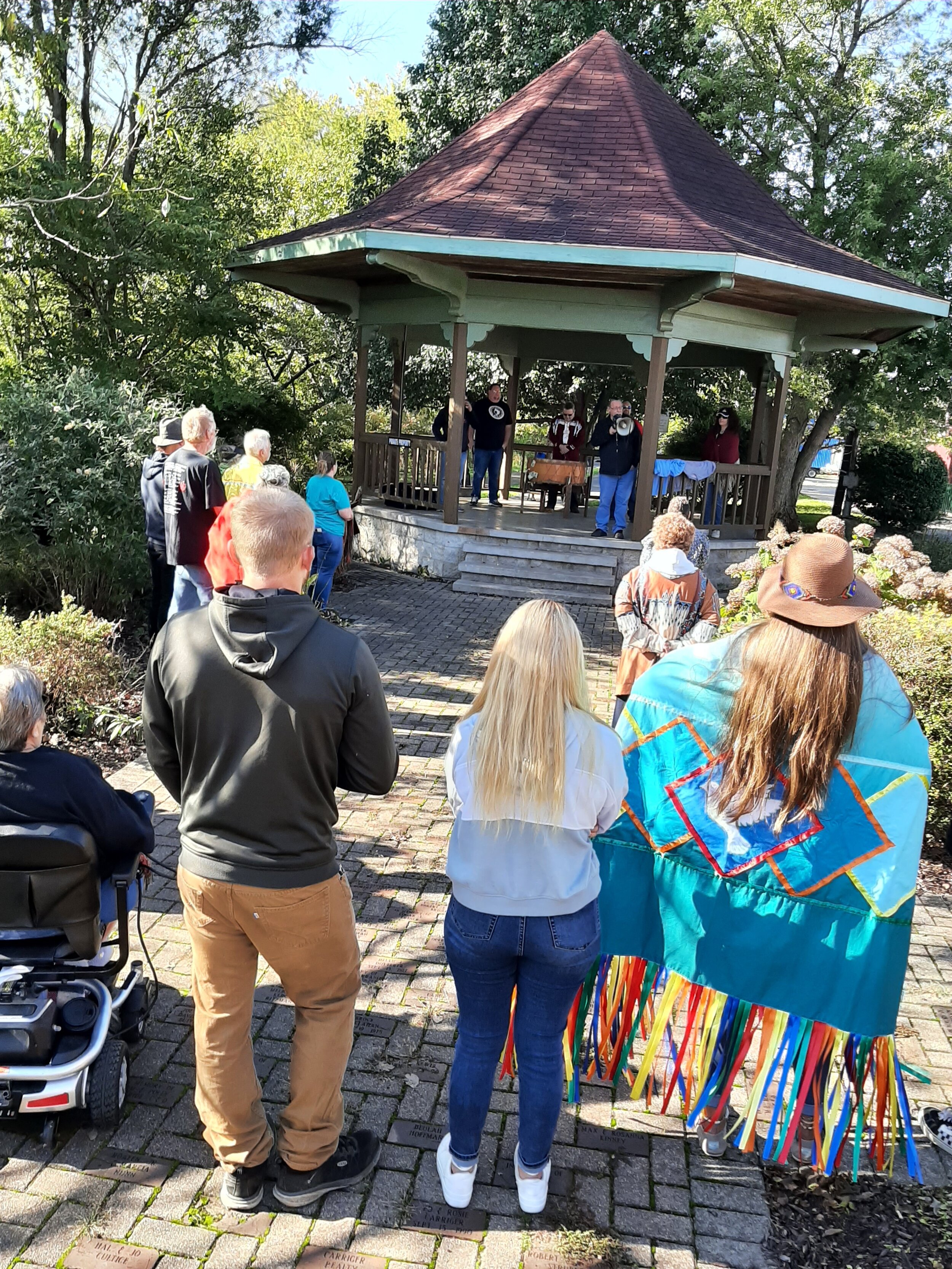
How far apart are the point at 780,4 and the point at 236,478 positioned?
16142 mm

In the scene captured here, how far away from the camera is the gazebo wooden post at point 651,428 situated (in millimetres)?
12062

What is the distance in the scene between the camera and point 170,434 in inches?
257

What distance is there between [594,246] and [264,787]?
9272mm

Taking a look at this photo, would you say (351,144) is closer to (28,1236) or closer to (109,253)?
(109,253)

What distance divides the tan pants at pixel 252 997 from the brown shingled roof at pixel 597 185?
30.8 ft

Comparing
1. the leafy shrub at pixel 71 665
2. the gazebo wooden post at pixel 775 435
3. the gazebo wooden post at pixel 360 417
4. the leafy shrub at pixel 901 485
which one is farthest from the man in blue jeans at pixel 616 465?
the leafy shrub at pixel 901 485

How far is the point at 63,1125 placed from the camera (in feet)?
9.59

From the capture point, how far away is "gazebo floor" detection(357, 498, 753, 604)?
1155cm

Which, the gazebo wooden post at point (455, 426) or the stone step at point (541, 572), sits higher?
the gazebo wooden post at point (455, 426)

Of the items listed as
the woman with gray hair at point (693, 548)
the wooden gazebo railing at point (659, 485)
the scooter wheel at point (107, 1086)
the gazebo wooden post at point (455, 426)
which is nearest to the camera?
the scooter wheel at point (107, 1086)

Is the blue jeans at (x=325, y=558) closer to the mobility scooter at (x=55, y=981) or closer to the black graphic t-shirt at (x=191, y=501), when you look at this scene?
the black graphic t-shirt at (x=191, y=501)

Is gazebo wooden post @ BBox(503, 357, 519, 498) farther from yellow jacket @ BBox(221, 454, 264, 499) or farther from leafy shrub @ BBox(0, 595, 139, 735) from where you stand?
leafy shrub @ BBox(0, 595, 139, 735)

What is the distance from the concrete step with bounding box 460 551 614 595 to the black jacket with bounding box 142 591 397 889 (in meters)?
9.18

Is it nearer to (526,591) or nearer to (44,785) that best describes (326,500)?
(526,591)
